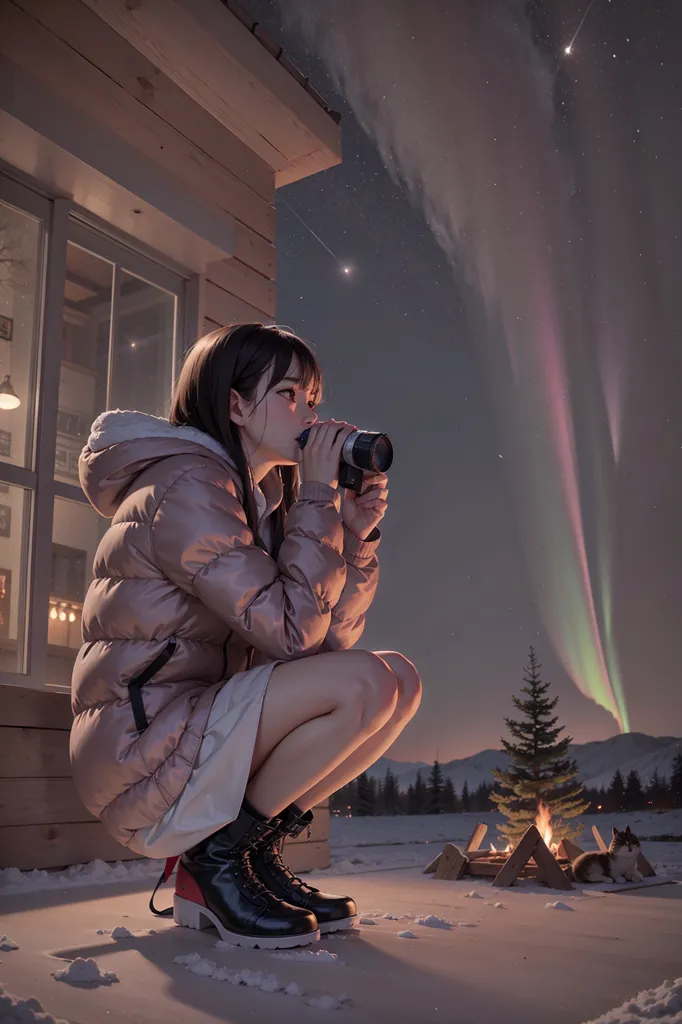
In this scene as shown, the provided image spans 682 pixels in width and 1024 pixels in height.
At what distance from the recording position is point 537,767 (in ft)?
15.6

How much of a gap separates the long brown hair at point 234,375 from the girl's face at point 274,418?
0.01 meters

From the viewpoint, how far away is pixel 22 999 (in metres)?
0.90

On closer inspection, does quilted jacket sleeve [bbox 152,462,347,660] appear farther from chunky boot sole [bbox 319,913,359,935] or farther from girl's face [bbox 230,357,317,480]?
chunky boot sole [bbox 319,913,359,935]

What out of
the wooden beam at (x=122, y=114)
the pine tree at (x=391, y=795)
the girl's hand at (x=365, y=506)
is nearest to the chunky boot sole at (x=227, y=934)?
the girl's hand at (x=365, y=506)

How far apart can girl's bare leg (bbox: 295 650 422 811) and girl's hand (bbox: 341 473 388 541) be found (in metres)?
0.25

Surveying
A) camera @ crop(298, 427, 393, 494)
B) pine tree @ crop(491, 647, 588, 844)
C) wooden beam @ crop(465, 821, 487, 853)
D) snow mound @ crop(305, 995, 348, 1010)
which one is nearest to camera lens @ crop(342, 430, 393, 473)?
camera @ crop(298, 427, 393, 494)

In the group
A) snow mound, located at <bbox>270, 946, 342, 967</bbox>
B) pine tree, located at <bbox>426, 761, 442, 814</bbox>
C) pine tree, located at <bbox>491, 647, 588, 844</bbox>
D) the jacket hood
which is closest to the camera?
snow mound, located at <bbox>270, 946, 342, 967</bbox>

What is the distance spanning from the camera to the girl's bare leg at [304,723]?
127 centimetres

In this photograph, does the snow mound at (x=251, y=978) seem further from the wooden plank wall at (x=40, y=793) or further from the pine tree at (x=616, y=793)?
the pine tree at (x=616, y=793)

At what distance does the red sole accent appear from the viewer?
129 cm

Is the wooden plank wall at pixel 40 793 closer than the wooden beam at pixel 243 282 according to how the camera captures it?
Yes

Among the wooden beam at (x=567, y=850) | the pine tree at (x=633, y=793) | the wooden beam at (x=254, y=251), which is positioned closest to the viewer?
the wooden beam at (x=567, y=850)

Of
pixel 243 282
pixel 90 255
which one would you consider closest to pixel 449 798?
pixel 243 282

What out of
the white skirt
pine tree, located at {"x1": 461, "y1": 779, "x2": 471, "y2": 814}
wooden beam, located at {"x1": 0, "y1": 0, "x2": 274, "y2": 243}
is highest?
wooden beam, located at {"x1": 0, "y1": 0, "x2": 274, "y2": 243}
